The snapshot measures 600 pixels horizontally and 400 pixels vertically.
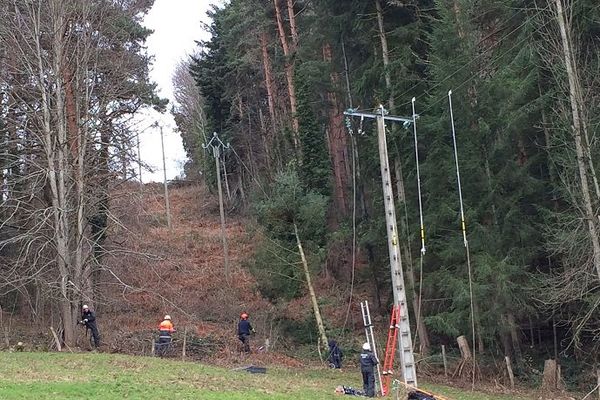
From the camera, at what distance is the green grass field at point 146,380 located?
1343cm

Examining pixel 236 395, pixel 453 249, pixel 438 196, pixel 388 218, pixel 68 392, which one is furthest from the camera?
pixel 438 196

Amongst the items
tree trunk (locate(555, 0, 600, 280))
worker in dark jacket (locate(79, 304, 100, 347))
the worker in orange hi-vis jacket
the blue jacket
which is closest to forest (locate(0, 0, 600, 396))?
tree trunk (locate(555, 0, 600, 280))

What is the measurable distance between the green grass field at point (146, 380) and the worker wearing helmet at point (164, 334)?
240cm

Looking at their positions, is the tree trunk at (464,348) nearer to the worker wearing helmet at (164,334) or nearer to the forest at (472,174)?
the forest at (472,174)

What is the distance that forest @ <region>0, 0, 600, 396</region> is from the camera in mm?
20266

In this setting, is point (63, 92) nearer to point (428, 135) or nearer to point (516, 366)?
point (428, 135)

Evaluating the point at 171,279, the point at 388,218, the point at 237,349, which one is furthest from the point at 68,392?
the point at 171,279

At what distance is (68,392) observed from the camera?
1308 centimetres

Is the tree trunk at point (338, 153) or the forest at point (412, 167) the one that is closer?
the forest at point (412, 167)

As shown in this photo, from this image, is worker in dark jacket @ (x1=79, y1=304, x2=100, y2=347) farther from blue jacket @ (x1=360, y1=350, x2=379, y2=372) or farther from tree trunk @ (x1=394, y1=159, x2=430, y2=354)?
tree trunk @ (x1=394, y1=159, x2=430, y2=354)

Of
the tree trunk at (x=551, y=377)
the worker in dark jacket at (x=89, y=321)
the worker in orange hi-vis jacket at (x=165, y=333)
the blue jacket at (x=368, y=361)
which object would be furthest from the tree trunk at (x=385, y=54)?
the worker in dark jacket at (x=89, y=321)

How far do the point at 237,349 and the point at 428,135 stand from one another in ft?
37.1

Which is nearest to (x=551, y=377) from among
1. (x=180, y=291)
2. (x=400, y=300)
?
(x=400, y=300)

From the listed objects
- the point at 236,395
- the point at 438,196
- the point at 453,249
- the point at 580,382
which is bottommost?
the point at 580,382
